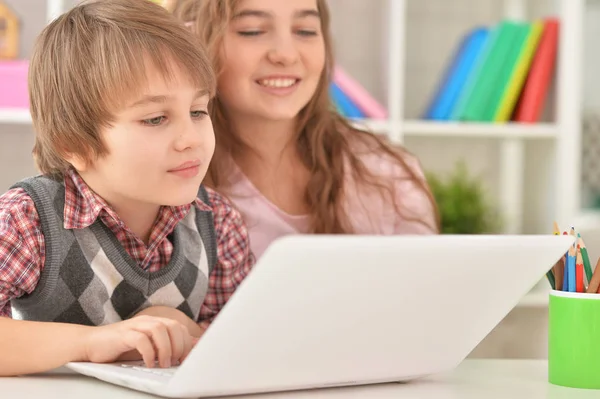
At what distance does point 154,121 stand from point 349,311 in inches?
18.1

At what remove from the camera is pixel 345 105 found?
297 cm

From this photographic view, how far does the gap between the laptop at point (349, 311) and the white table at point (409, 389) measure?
1 cm

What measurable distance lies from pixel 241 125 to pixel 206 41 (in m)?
0.20

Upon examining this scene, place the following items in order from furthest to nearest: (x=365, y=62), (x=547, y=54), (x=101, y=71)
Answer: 1. (x=365, y=62)
2. (x=547, y=54)
3. (x=101, y=71)

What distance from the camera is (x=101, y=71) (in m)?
1.12

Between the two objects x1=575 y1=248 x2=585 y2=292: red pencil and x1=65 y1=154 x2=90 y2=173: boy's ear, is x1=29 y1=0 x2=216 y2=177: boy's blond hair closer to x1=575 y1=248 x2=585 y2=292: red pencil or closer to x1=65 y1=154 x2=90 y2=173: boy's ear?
x1=65 y1=154 x2=90 y2=173: boy's ear

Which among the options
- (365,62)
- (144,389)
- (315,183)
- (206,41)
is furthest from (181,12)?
(365,62)

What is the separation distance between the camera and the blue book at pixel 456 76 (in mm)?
3080

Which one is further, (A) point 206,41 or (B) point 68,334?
(A) point 206,41

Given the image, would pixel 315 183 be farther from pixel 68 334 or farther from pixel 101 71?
pixel 68 334

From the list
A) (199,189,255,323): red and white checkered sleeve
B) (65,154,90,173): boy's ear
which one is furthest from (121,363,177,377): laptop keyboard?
(199,189,255,323): red and white checkered sleeve

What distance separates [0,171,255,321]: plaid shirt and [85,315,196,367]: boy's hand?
0.17 meters

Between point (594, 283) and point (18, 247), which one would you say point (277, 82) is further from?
point (594, 283)

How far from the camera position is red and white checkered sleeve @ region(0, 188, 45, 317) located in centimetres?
106
